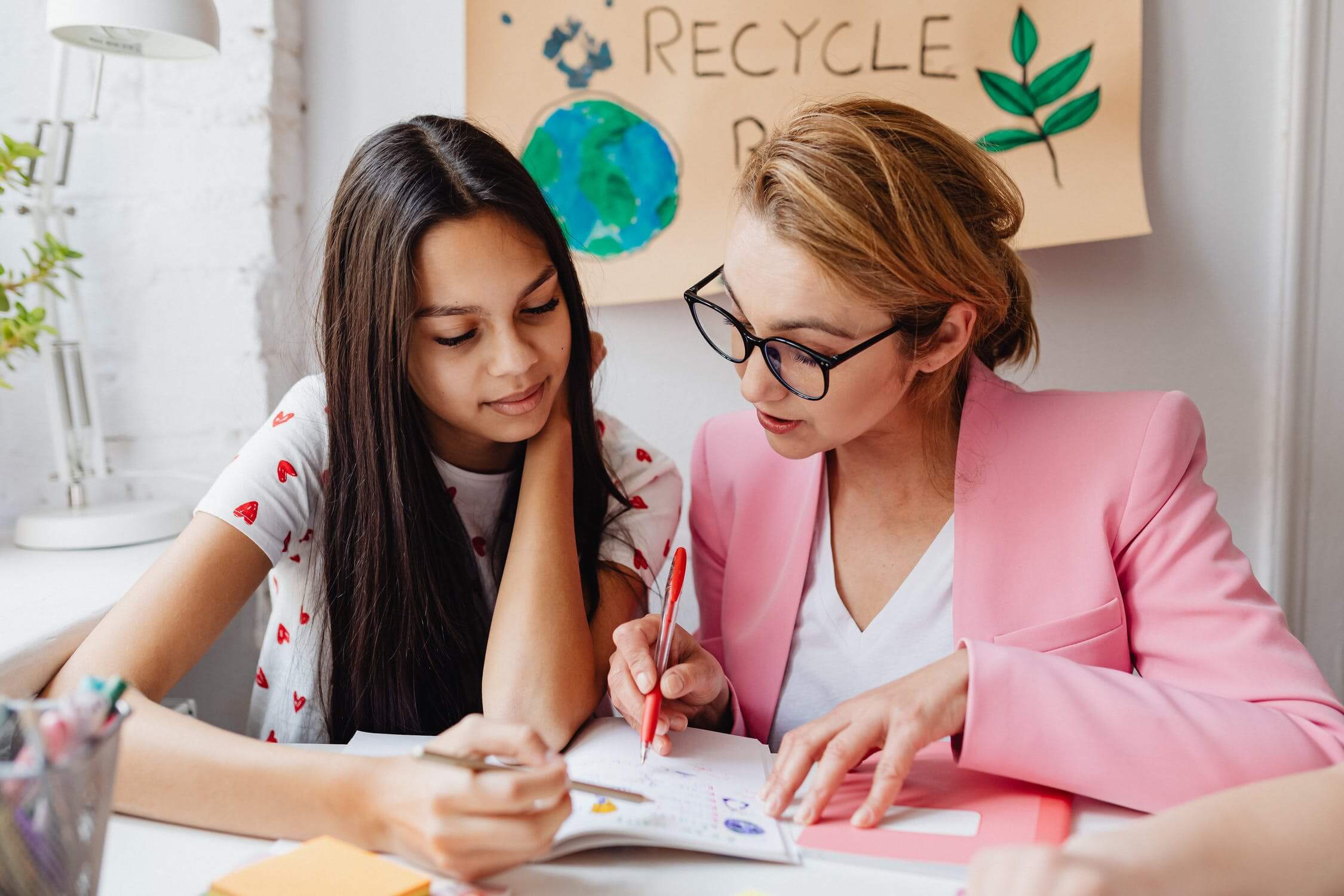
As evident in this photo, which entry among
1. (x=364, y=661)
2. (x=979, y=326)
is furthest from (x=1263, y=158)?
(x=364, y=661)

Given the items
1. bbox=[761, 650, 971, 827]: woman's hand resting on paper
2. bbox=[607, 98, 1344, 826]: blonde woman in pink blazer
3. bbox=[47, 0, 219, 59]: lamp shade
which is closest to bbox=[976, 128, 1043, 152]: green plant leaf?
bbox=[607, 98, 1344, 826]: blonde woman in pink blazer

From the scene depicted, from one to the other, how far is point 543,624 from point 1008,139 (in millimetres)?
1066

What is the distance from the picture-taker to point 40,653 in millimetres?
976

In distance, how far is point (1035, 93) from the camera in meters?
1.56

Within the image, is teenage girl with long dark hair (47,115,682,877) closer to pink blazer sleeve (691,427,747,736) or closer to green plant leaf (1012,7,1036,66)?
pink blazer sleeve (691,427,747,736)

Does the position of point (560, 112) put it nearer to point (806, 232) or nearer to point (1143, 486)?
point (806, 232)

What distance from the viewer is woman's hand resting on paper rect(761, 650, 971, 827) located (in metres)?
0.78

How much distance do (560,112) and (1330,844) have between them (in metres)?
1.45

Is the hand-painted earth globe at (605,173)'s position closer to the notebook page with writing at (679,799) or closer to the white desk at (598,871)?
the notebook page with writing at (679,799)

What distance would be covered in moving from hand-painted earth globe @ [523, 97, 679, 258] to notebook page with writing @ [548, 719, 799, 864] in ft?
3.04

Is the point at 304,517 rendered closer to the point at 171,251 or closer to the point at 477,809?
the point at 477,809

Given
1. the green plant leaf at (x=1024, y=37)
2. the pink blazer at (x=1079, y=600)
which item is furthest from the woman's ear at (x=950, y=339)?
the green plant leaf at (x=1024, y=37)

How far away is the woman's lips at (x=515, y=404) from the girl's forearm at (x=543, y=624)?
9 centimetres

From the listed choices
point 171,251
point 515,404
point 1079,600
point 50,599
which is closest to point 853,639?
point 1079,600
